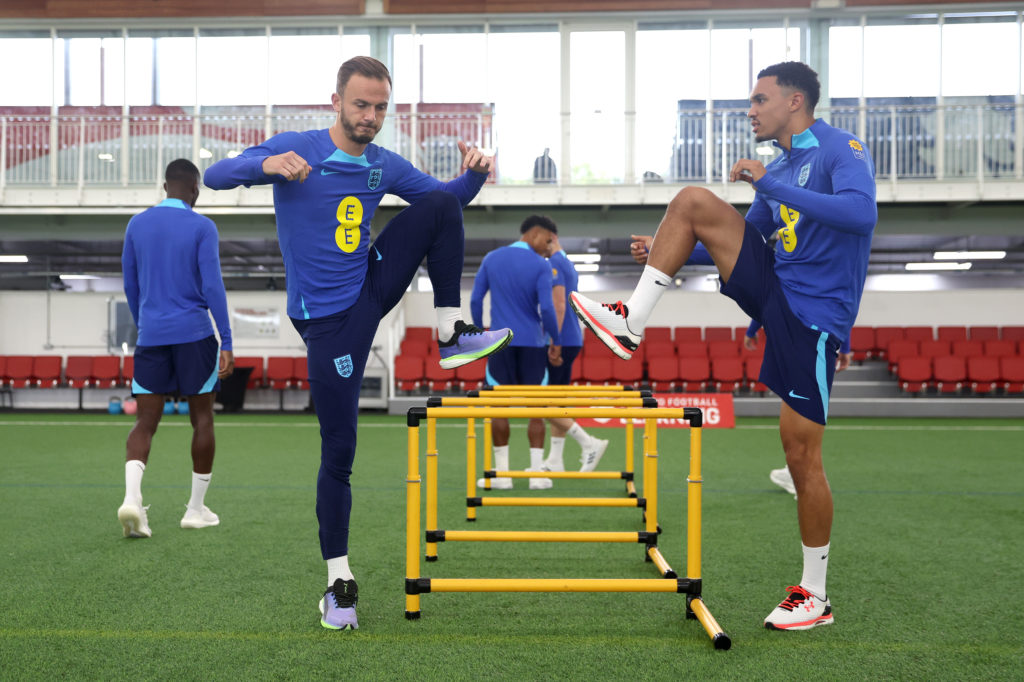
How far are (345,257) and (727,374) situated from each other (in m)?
10.7

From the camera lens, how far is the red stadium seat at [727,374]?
40.7 ft

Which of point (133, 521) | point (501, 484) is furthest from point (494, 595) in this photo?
point (501, 484)

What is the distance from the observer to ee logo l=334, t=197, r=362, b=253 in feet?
8.26

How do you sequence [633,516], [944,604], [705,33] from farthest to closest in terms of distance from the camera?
[705,33] → [633,516] → [944,604]

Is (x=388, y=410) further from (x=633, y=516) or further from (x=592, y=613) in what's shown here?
(x=592, y=613)

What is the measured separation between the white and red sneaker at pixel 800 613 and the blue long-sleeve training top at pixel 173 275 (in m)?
2.70

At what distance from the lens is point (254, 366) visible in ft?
44.9

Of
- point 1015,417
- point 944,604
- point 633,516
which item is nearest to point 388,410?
point 633,516

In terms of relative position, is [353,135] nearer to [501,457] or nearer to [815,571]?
[815,571]

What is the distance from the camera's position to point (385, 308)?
2654mm

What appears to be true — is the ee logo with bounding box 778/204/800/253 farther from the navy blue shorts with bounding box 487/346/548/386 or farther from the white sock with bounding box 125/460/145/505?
the white sock with bounding box 125/460/145/505

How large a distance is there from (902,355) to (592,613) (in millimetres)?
12489

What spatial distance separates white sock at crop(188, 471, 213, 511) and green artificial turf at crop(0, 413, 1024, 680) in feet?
0.50

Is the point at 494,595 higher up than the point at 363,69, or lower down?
lower down
